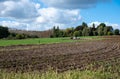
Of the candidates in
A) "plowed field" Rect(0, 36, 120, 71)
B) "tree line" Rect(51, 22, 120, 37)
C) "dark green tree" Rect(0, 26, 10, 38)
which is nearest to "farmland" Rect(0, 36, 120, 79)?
"plowed field" Rect(0, 36, 120, 71)

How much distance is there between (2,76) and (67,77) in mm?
2042

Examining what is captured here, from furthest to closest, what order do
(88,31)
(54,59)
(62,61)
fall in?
(88,31)
(54,59)
(62,61)

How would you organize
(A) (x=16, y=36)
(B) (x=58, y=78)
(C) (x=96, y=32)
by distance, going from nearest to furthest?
(B) (x=58, y=78)
(A) (x=16, y=36)
(C) (x=96, y=32)

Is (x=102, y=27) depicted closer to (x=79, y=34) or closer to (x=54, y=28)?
(x=79, y=34)

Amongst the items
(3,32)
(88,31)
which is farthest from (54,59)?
(88,31)

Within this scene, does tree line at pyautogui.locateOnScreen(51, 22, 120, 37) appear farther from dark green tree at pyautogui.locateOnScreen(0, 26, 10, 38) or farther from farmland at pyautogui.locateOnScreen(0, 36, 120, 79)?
farmland at pyautogui.locateOnScreen(0, 36, 120, 79)

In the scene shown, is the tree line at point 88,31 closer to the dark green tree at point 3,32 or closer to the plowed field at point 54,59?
the dark green tree at point 3,32

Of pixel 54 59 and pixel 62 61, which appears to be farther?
pixel 54 59

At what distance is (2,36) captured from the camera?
10100 centimetres

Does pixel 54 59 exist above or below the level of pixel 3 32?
below

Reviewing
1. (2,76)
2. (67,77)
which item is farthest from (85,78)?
(2,76)

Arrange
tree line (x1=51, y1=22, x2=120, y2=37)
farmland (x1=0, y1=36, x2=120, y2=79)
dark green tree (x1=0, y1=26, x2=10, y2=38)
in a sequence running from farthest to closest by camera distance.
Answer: tree line (x1=51, y1=22, x2=120, y2=37) < dark green tree (x1=0, y1=26, x2=10, y2=38) < farmland (x1=0, y1=36, x2=120, y2=79)

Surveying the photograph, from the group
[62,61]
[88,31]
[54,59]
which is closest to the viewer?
[62,61]

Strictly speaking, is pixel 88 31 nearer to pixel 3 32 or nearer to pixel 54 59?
pixel 3 32
